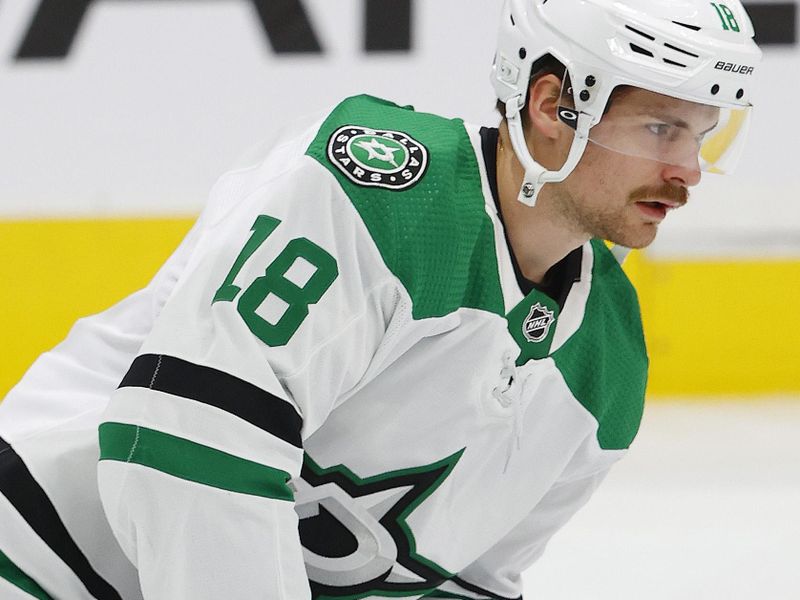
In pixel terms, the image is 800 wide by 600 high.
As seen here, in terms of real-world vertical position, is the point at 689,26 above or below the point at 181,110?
above

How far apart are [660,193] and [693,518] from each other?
5.26 feet

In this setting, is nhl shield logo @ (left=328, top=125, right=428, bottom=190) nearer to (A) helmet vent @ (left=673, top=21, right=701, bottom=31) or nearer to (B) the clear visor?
(B) the clear visor

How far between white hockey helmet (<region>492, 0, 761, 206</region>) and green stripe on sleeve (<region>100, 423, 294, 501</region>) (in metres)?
0.40

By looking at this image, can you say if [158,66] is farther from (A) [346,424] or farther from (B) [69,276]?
(A) [346,424]

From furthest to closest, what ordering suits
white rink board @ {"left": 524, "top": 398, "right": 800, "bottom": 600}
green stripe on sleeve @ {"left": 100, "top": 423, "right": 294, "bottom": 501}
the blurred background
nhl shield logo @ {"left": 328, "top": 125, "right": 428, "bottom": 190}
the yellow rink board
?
the yellow rink board < the blurred background < white rink board @ {"left": 524, "top": 398, "right": 800, "bottom": 600} < nhl shield logo @ {"left": 328, "top": 125, "right": 428, "bottom": 190} < green stripe on sleeve @ {"left": 100, "top": 423, "right": 294, "bottom": 501}

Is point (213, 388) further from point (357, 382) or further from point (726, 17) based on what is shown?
point (726, 17)

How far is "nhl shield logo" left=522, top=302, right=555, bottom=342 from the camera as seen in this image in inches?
55.8

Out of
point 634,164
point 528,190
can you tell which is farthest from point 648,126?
point 528,190

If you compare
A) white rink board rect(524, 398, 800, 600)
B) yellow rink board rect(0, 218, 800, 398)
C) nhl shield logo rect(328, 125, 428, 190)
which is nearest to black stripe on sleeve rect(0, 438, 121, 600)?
nhl shield logo rect(328, 125, 428, 190)

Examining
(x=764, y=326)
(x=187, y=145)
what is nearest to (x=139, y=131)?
(x=187, y=145)

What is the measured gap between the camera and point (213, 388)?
1.17 m

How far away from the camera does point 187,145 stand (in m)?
3.46

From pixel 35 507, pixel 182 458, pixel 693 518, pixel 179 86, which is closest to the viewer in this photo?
pixel 182 458

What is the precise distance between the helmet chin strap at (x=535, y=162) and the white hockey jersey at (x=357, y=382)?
41mm
